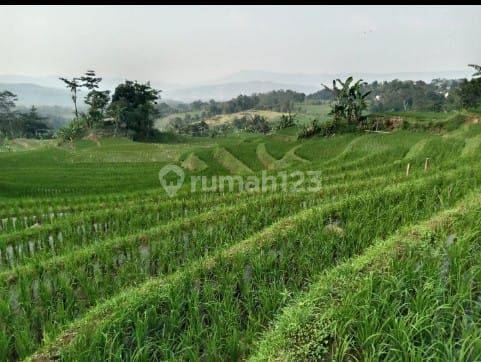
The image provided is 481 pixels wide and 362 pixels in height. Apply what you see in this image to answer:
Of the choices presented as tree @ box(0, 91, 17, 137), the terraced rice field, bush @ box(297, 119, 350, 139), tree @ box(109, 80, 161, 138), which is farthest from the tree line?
the terraced rice field

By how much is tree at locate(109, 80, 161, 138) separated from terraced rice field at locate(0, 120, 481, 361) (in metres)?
47.5

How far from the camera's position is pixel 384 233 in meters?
6.47

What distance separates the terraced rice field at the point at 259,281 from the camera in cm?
336

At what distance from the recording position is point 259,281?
5.05 meters

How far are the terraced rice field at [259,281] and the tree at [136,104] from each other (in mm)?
47499

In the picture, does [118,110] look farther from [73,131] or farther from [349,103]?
[349,103]

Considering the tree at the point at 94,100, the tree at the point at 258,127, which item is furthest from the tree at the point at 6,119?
the tree at the point at 258,127

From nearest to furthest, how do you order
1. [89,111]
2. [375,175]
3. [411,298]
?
[411,298]
[375,175]
[89,111]

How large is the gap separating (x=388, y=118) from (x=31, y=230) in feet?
85.6

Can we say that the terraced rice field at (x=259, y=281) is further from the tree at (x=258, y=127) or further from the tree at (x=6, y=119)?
the tree at (x=6, y=119)

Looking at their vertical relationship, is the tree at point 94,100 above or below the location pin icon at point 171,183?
above

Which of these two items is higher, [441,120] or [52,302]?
[441,120]

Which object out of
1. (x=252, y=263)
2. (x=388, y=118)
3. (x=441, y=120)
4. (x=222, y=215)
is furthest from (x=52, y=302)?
(x=388, y=118)

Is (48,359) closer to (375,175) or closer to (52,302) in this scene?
(52,302)
